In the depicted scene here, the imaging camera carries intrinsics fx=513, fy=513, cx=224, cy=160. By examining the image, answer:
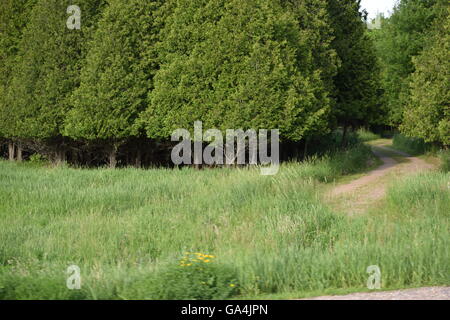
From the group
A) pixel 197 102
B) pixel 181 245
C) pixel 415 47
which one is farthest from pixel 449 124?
pixel 415 47

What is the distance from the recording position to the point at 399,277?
297 inches

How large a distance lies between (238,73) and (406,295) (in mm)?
13763

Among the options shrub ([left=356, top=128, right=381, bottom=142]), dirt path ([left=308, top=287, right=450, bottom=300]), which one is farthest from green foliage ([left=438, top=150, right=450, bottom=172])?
shrub ([left=356, top=128, right=381, bottom=142])

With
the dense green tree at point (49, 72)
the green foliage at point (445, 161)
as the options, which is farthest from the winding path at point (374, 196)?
the dense green tree at point (49, 72)

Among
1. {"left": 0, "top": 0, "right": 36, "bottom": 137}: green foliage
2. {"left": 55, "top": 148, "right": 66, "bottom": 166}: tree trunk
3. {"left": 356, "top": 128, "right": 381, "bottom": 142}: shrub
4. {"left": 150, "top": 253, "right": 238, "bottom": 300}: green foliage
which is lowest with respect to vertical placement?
{"left": 150, "top": 253, "right": 238, "bottom": 300}: green foliage

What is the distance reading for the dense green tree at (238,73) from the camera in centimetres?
1883

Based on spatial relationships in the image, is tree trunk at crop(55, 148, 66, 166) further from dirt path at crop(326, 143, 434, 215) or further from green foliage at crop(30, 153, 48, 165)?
dirt path at crop(326, 143, 434, 215)

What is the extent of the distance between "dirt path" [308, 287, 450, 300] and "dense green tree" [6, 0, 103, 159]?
18.8 meters

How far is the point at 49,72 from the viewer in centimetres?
2350

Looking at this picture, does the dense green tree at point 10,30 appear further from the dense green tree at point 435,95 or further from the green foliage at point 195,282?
the green foliage at point 195,282

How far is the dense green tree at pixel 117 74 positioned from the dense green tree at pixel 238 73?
3.20 ft

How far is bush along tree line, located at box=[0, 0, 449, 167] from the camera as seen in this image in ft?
62.5

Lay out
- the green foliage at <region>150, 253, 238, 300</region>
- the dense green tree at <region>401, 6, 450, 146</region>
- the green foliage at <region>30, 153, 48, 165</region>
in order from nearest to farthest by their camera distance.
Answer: the green foliage at <region>150, 253, 238, 300</region> < the dense green tree at <region>401, 6, 450, 146</region> < the green foliage at <region>30, 153, 48, 165</region>

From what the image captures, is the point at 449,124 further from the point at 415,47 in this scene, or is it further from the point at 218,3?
the point at 415,47
